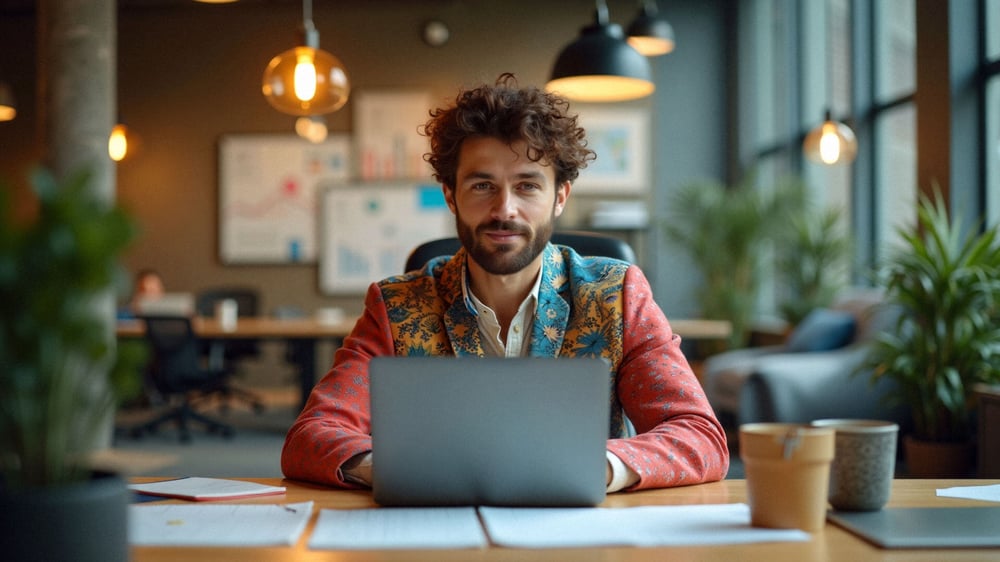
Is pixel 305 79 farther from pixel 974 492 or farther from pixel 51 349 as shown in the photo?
pixel 51 349

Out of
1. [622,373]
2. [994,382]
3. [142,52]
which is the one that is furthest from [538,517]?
[142,52]

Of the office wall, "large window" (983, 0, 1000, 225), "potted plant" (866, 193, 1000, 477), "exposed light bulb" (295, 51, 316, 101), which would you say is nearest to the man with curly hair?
"exposed light bulb" (295, 51, 316, 101)

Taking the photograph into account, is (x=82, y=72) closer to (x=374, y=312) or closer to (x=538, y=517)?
(x=374, y=312)

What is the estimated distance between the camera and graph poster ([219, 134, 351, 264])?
8.52 metres

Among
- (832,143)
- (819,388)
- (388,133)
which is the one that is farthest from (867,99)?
(388,133)

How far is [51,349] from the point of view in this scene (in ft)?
2.10

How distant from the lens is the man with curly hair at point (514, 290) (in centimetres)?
165

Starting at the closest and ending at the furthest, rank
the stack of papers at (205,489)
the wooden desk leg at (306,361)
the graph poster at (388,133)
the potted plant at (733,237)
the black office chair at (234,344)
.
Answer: the stack of papers at (205,489), the wooden desk leg at (306,361), the black office chair at (234,344), the potted plant at (733,237), the graph poster at (388,133)

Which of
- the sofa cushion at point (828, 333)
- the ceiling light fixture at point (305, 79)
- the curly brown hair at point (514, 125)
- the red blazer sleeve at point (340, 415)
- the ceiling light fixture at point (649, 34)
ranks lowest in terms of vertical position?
the sofa cushion at point (828, 333)

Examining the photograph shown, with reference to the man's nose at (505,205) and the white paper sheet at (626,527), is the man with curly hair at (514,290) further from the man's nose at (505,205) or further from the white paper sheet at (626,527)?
the white paper sheet at (626,527)

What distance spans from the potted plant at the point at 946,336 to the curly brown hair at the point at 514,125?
2.76 meters

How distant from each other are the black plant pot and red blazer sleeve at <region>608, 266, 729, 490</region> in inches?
28.9

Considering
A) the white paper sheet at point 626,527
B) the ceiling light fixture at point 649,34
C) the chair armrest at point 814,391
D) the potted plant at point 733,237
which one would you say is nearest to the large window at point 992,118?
the chair armrest at point 814,391

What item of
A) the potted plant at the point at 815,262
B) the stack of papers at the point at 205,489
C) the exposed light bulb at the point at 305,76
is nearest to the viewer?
the stack of papers at the point at 205,489
